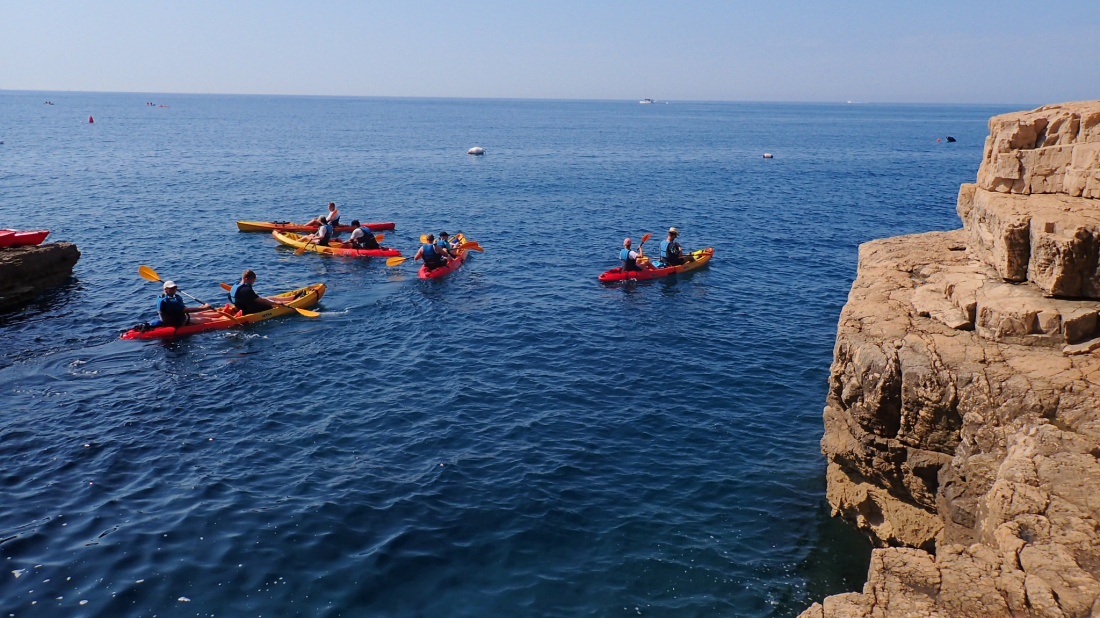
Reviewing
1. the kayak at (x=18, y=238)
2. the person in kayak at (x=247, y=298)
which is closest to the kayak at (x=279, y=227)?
the kayak at (x=18, y=238)

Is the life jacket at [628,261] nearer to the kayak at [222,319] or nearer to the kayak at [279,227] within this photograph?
the kayak at [222,319]

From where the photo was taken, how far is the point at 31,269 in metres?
26.2

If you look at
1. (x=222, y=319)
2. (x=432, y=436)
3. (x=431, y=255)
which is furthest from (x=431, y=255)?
(x=432, y=436)

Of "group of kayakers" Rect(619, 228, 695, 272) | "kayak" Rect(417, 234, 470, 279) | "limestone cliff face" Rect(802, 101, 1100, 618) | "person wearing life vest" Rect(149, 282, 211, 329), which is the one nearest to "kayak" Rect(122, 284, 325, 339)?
"person wearing life vest" Rect(149, 282, 211, 329)

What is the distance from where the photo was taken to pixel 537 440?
16.9 metres

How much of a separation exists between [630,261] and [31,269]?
2266cm

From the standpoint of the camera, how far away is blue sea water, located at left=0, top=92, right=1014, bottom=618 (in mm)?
12164

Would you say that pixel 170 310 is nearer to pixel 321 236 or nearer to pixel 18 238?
pixel 18 238

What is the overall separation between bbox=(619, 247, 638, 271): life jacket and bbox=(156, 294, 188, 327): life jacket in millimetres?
16314

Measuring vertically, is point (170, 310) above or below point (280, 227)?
below

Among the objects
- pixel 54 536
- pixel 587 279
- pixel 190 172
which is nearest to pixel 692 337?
pixel 587 279

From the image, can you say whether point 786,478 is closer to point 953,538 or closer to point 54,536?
point 953,538

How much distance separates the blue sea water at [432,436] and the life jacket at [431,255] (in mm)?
940

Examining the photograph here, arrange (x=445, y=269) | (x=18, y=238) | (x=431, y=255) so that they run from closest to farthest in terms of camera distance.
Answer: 1. (x=18, y=238)
2. (x=431, y=255)
3. (x=445, y=269)
